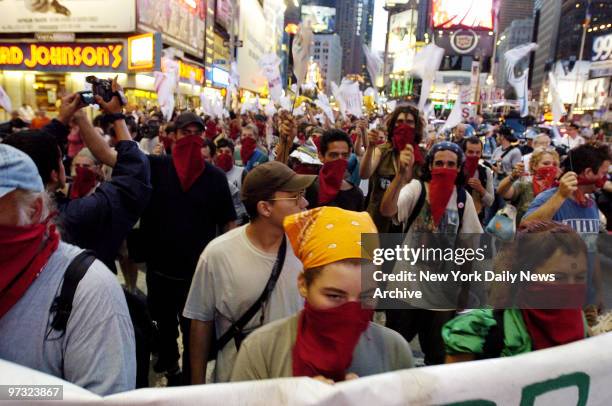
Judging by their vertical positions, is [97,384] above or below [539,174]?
below

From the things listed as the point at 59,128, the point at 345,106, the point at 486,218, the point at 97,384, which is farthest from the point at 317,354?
the point at 345,106

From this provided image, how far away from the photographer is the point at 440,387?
1.39 meters

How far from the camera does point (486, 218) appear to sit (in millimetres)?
5906

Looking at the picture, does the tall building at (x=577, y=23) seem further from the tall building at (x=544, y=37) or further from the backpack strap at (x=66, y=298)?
the backpack strap at (x=66, y=298)

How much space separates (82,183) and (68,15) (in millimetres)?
28454

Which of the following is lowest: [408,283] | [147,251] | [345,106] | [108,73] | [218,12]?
[147,251]

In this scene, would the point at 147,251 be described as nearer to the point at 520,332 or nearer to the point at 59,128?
the point at 59,128

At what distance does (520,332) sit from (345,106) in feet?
39.2

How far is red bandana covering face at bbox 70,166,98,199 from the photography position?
11.0 feet

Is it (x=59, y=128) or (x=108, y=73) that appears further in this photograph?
(x=108, y=73)

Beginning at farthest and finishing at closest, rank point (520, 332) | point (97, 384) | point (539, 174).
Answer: point (539, 174) → point (520, 332) → point (97, 384)

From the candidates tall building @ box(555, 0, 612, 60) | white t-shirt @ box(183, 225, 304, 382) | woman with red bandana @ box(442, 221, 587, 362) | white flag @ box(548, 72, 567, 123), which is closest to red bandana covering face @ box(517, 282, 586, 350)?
woman with red bandana @ box(442, 221, 587, 362)

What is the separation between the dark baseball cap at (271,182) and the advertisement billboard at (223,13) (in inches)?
1884

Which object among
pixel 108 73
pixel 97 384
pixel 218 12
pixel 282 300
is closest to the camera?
pixel 97 384
